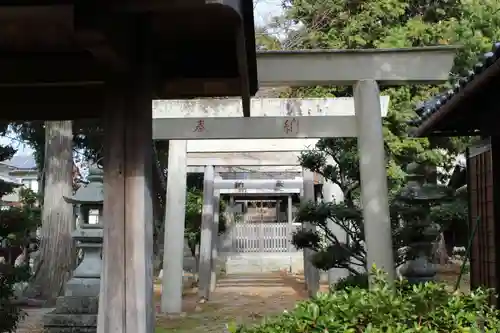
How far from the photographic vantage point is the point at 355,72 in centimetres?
659

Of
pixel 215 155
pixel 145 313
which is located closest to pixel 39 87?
pixel 145 313

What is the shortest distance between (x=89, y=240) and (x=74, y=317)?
3.10 ft

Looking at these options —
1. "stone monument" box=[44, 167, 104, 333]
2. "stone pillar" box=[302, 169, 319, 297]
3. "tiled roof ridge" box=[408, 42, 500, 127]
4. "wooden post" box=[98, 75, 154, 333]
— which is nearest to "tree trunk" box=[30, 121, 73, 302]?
"stone pillar" box=[302, 169, 319, 297]

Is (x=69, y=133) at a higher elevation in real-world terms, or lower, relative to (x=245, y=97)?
higher

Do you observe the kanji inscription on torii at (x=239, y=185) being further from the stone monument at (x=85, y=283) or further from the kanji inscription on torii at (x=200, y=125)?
the stone monument at (x=85, y=283)

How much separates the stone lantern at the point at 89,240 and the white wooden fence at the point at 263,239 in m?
15.1

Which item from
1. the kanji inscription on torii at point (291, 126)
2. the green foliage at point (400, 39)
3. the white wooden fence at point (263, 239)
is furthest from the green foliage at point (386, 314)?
the white wooden fence at point (263, 239)

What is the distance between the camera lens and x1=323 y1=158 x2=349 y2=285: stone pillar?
1214 centimetres

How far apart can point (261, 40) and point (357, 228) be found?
5.85 metres

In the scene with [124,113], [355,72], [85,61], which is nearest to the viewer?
[124,113]

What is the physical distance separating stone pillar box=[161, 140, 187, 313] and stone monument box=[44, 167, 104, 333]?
305 cm

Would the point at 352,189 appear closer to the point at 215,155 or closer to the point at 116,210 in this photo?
the point at 215,155

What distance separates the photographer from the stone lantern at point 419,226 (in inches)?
311

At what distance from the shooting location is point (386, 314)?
8.96 ft
